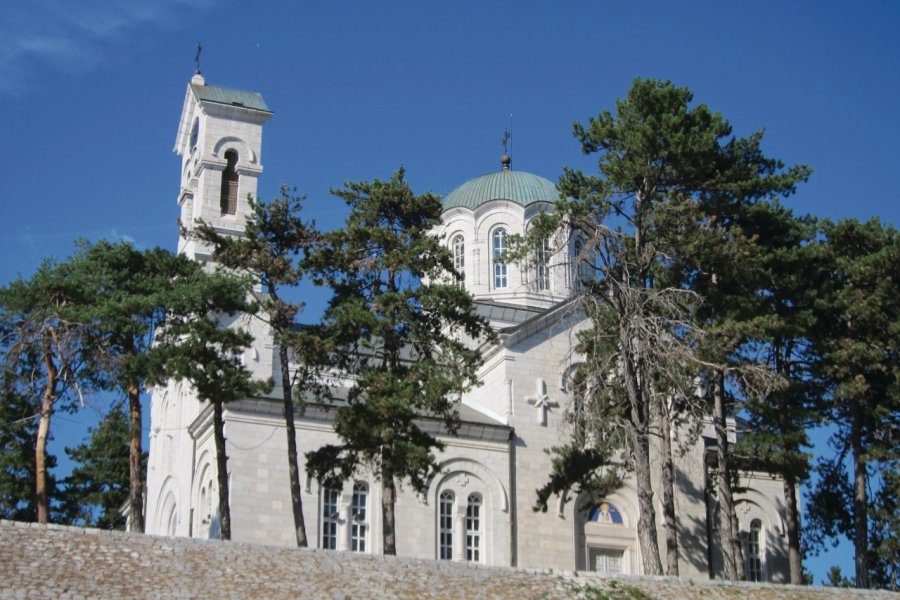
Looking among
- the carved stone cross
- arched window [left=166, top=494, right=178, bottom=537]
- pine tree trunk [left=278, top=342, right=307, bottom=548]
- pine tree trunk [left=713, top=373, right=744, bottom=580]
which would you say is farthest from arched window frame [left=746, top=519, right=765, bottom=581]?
arched window [left=166, top=494, right=178, bottom=537]

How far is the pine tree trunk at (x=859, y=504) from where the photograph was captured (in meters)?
29.3

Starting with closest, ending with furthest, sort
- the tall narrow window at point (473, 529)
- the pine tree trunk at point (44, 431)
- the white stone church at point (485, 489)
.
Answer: the pine tree trunk at point (44, 431), the white stone church at point (485, 489), the tall narrow window at point (473, 529)

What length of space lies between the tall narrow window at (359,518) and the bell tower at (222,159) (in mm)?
13507

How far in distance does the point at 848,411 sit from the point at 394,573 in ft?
46.3

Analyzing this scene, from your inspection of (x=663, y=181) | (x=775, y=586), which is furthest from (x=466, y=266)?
(x=775, y=586)

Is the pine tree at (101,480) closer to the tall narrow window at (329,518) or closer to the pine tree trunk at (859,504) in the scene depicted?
the tall narrow window at (329,518)

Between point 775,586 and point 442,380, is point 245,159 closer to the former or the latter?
point 442,380

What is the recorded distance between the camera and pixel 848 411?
100ft

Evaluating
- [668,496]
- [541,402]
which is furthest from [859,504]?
[541,402]

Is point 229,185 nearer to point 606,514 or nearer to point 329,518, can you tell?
point 329,518

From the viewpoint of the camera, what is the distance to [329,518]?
31078mm

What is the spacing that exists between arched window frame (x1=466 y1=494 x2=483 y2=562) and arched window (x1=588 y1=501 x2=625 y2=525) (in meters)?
3.13

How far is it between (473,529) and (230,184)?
17.1 meters

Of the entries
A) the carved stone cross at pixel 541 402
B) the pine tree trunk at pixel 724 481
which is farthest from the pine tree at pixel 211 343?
the carved stone cross at pixel 541 402
